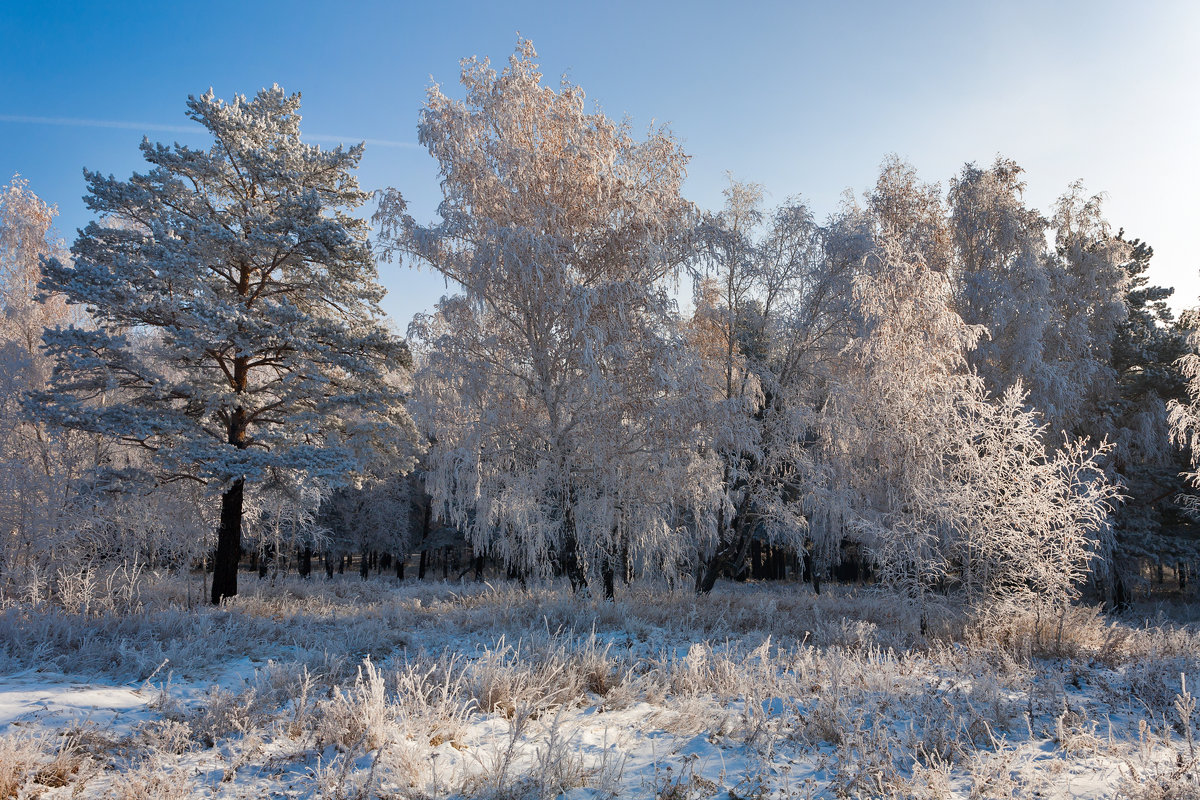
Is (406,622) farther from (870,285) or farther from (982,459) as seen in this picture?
(870,285)

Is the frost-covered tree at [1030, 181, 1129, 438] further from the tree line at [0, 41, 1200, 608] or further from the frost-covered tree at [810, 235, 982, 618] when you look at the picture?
the frost-covered tree at [810, 235, 982, 618]

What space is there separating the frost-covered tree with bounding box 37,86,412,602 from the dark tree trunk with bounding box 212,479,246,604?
3 cm

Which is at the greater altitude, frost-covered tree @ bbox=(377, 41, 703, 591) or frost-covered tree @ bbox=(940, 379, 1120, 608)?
frost-covered tree @ bbox=(377, 41, 703, 591)

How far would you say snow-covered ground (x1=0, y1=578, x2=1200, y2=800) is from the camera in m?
3.53

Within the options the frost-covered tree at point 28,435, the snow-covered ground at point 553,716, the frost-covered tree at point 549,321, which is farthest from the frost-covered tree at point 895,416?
the frost-covered tree at point 28,435

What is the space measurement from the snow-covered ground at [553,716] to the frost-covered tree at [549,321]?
11.9ft

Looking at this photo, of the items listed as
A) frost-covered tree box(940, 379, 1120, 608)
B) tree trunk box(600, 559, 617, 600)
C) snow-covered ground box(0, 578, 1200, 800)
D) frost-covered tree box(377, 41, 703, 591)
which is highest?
frost-covered tree box(377, 41, 703, 591)

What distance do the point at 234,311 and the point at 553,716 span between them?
338 inches

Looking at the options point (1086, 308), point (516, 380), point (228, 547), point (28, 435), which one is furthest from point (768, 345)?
point (28, 435)

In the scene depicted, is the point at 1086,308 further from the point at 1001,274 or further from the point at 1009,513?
the point at 1009,513

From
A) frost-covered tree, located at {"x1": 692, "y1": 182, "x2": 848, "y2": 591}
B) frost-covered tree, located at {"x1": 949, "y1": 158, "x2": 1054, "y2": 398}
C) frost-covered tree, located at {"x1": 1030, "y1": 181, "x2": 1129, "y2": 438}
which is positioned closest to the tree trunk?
frost-covered tree, located at {"x1": 692, "y1": 182, "x2": 848, "y2": 591}

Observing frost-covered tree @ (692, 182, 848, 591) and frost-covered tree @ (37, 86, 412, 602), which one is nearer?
frost-covered tree @ (37, 86, 412, 602)

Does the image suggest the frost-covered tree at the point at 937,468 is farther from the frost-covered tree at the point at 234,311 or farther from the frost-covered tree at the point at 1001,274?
the frost-covered tree at the point at 234,311

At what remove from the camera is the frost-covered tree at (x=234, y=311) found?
9891 millimetres
